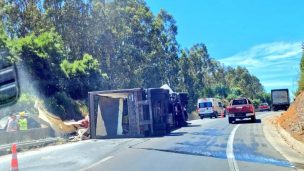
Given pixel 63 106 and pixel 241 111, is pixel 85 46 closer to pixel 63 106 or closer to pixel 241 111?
pixel 63 106

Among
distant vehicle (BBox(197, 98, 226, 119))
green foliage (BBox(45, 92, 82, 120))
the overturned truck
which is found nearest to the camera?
A: the overturned truck

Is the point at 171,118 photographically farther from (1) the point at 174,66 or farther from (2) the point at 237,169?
(1) the point at 174,66

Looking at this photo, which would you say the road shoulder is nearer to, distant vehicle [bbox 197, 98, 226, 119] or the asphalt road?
the asphalt road

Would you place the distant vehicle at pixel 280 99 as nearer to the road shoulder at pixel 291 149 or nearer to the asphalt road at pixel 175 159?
the road shoulder at pixel 291 149

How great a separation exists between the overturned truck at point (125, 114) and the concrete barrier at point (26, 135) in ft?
7.95

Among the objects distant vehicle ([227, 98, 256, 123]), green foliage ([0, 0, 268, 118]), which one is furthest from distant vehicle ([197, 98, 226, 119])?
distant vehicle ([227, 98, 256, 123])

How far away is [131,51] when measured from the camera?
57969 mm

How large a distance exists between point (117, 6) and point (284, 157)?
1768 inches

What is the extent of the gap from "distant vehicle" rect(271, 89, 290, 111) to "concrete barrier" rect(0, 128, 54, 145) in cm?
4895

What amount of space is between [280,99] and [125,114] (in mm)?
47197

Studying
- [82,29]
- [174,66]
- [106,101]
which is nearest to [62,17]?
[82,29]

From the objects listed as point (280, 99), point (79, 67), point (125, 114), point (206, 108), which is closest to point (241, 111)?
point (125, 114)

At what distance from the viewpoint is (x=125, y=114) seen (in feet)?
88.7

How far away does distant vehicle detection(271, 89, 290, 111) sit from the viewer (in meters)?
68.6
